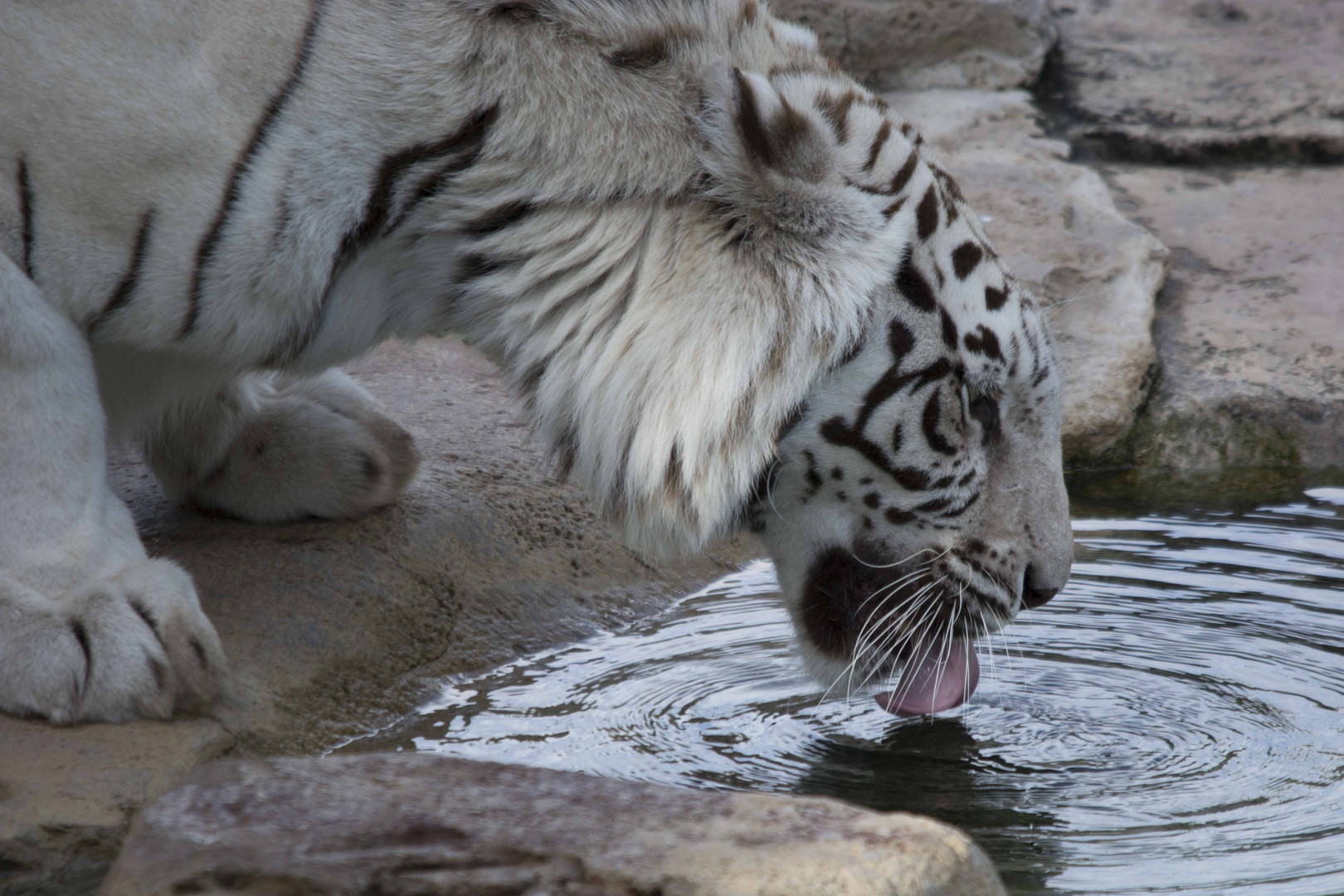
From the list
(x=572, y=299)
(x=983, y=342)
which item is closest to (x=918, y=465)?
(x=983, y=342)

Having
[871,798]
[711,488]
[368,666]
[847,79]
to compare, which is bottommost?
[368,666]

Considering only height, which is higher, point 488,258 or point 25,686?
point 488,258

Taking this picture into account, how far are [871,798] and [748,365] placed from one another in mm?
609

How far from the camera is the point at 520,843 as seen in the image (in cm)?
144

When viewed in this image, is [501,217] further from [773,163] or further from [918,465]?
[918,465]

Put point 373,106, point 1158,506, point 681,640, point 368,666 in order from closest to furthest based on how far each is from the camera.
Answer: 1. point 373,106
2. point 368,666
3. point 681,640
4. point 1158,506

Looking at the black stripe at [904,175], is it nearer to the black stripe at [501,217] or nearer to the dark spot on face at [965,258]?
the dark spot on face at [965,258]

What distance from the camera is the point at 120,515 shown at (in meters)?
2.03

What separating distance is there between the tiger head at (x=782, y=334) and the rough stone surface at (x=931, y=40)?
3.08 metres

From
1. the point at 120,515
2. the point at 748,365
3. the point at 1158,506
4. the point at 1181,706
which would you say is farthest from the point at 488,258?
the point at 1158,506

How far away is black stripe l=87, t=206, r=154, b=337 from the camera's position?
6.41 ft

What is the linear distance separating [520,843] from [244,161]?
39.1 inches

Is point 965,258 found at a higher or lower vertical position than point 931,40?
lower

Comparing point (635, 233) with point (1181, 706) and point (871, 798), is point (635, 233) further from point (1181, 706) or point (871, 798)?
point (1181, 706)
